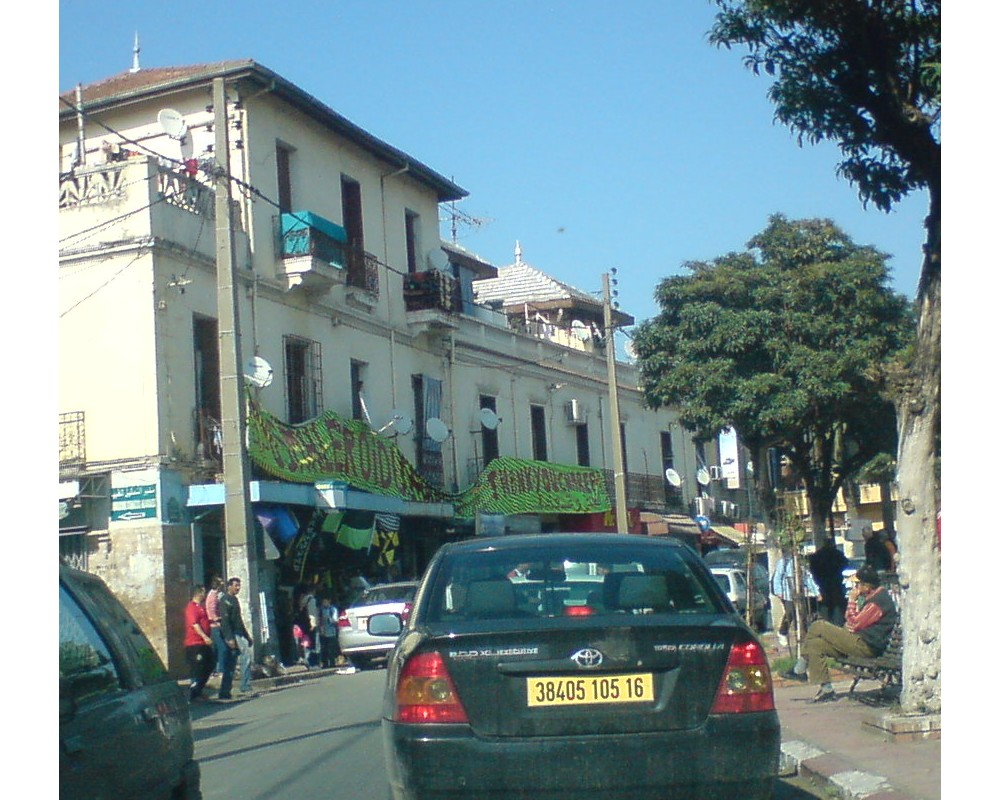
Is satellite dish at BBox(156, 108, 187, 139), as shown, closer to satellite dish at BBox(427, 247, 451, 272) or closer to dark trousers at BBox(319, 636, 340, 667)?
dark trousers at BBox(319, 636, 340, 667)

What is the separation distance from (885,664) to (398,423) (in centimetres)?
1985

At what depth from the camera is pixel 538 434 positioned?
38.6 m

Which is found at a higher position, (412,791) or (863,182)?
(863,182)

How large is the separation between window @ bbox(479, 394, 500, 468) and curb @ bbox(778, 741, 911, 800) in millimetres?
25667

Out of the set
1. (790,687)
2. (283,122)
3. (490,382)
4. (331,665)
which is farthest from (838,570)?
(490,382)

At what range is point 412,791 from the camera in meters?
5.94

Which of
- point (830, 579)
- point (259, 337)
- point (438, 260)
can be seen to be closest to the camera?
point (830, 579)

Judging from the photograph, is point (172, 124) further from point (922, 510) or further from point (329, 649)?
point (922, 510)

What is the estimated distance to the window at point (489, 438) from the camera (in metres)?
35.4

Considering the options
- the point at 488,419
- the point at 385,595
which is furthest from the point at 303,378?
the point at 488,419
